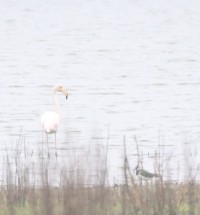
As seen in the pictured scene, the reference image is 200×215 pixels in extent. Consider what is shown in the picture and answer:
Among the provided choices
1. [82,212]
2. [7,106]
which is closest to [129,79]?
[7,106]

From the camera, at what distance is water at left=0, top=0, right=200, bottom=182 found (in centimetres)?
2294

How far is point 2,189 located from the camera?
42.0 feet

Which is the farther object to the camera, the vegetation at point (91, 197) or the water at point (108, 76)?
the water at point (108, 76)

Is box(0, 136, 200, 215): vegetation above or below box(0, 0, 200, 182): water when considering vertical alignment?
below

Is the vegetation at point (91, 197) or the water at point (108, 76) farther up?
the water at point (108, 76)

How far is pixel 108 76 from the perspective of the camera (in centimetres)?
3631

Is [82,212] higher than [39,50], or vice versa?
[39,50]

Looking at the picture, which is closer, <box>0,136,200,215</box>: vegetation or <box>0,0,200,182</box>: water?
<box>0,136,200,215</box>: vegetation

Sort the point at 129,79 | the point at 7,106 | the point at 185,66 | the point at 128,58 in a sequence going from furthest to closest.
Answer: the point at 128,58, the point at 185,66, the point at 129,79, the point at 7,106

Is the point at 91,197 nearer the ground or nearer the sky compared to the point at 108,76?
nearer the ground

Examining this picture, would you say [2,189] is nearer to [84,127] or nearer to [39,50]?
[84,127]

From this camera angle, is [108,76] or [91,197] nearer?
[91,197]

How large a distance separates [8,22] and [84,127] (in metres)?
39.6

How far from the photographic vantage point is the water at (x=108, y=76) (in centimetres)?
2294
